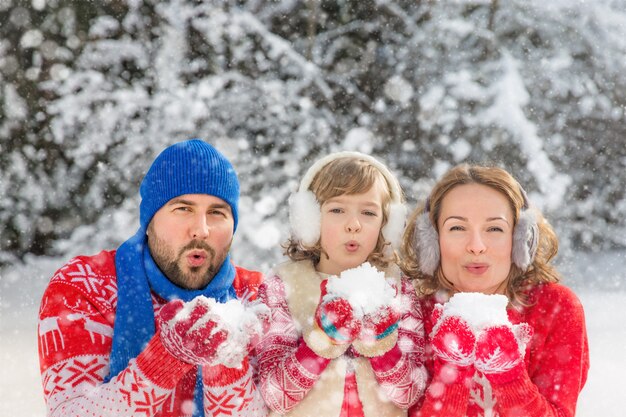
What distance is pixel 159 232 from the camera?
2832 millimetres

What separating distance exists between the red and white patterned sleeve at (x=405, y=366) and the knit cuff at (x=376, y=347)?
0.04 m

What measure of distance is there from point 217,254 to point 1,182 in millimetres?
8670

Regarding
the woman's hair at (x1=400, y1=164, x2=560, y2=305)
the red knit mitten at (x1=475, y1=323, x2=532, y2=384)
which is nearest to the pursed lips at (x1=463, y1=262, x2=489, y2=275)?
the woman's hair at (x1=400, y1=164, x2=560, y2=305)

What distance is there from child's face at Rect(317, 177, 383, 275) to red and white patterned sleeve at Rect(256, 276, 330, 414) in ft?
1.01

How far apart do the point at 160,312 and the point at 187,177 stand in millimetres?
747

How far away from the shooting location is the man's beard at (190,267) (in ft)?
9.11

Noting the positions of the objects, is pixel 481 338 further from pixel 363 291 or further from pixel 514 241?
pixel 514 241

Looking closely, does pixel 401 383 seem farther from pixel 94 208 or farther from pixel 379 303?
pixel 94 208

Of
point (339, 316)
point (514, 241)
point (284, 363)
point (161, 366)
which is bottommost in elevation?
point (161, 366)

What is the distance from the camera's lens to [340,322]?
2.23m

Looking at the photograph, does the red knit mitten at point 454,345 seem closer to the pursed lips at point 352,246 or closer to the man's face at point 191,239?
the pursed lips at point 352,246

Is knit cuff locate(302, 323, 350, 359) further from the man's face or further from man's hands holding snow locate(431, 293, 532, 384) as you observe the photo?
the man's face

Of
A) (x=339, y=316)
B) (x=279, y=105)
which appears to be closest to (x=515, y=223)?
(x=339, y=316)

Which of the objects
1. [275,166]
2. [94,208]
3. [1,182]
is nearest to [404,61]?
[275,166]
